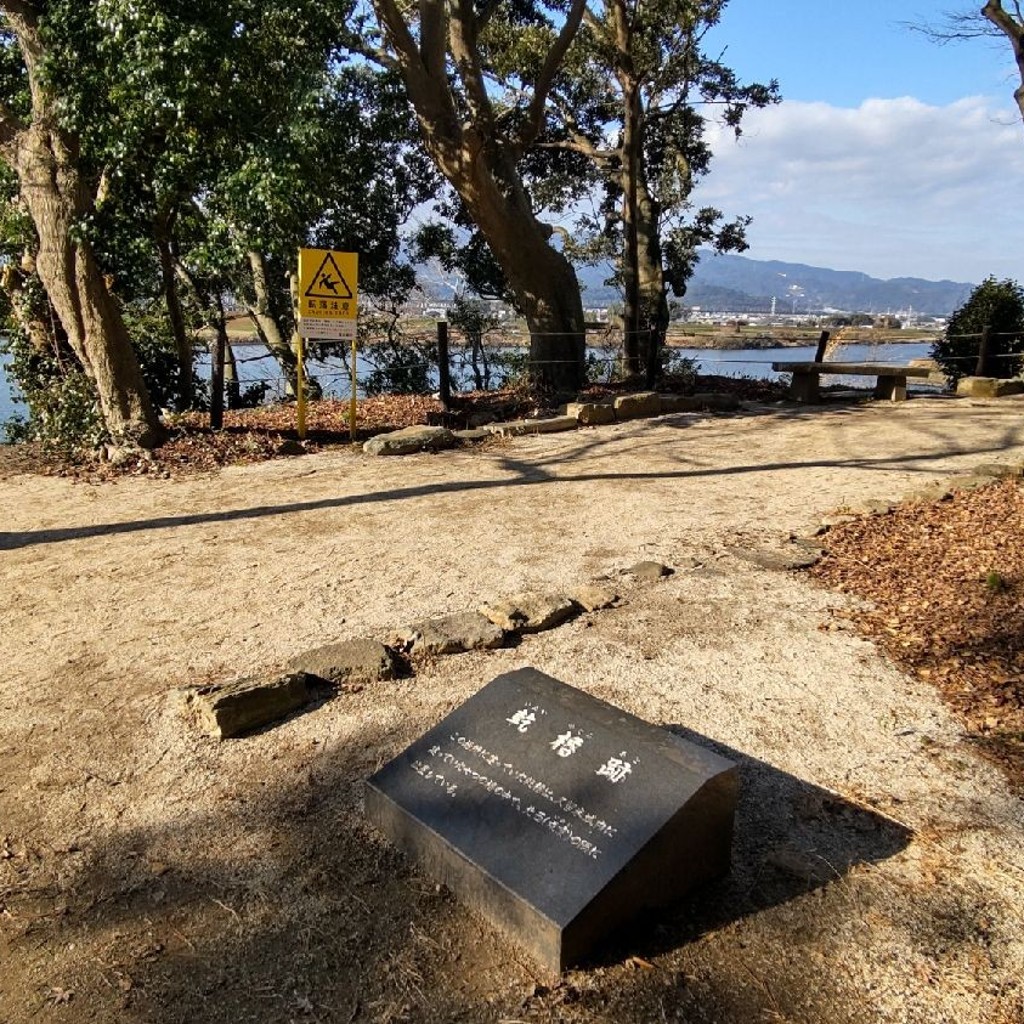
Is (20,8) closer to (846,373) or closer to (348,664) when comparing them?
(348,664)

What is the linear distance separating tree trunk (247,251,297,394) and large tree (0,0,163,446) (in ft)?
16.5

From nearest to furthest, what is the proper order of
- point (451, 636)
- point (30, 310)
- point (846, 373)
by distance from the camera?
1. point (451, 636)
2. point (30, 310)
3. point (846, 373)

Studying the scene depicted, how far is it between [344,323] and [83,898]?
668 cm

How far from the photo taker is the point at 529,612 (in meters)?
3.83

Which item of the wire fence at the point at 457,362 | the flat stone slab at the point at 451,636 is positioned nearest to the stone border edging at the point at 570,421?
the wire fence at the point at 457,362

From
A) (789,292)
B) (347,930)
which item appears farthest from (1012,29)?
(789,292)

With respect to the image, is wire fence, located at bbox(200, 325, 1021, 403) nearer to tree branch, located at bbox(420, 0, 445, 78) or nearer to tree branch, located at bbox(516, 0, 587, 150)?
tree branch, located at bbox(516, 0, 587, 150)

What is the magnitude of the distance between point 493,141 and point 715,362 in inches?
237

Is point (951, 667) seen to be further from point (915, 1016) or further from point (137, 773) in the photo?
point (137, 773)

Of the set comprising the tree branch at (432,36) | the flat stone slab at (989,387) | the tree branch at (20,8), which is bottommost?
the flat stone slab at (989,387)

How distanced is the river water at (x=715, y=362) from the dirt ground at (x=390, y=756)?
24.1 ft

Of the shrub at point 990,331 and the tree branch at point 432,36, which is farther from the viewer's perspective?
the shrub at point 990,331

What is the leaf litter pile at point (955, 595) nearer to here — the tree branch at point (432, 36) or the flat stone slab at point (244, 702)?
the flat stone slab at point (244, 702)

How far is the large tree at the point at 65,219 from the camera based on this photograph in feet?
23.0
